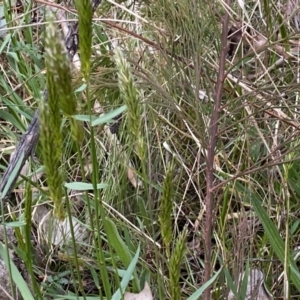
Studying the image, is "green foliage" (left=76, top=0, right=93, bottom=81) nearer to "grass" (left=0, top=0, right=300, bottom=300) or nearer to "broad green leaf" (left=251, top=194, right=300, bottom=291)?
"grass" (left=0, top=0, right=300, bottom=300)

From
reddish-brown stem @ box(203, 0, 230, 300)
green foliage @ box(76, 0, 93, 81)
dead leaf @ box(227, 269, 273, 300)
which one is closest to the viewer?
green foliage @ box(76, 0, 93, 81)

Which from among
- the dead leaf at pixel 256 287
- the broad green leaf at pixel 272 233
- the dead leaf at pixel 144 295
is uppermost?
the broad green leaf at pixel 272 233

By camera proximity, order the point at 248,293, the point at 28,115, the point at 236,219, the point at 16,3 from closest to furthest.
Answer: the point at 248,293 < the point at 236,219 < the point at 28,115 < the point at 16,3

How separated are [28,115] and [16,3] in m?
0.61

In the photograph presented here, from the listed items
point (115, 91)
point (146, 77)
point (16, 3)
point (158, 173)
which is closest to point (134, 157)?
point (158, 173)

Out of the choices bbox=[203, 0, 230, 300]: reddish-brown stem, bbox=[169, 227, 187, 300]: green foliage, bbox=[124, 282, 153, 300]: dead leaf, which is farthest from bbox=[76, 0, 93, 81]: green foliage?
bbox=[124, 282, 153, 300]: dead leaf

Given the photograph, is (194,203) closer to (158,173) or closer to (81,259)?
(158,173)

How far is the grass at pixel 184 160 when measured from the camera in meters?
0.91

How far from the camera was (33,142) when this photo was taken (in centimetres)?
105

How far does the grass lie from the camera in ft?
2.97

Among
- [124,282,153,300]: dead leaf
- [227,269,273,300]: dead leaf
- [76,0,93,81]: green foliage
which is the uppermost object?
[76,0,93,81]: green foliage

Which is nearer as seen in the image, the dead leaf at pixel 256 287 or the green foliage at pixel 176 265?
the green foliage at pixel 176 265

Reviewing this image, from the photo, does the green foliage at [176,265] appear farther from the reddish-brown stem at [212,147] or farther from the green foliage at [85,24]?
the reddish-brown stem at [212,147]

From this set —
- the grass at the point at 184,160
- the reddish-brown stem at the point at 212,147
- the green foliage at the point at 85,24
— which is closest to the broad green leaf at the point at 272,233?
the grass at the point at 184,160
